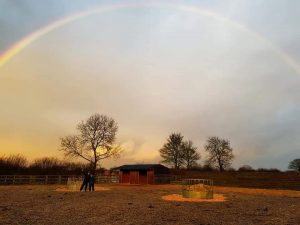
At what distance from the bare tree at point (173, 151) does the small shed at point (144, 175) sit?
27468mm

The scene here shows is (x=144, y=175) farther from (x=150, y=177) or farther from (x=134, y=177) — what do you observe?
(x=134, y=177)

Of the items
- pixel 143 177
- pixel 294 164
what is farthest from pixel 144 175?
pixel 294 164

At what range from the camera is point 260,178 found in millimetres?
56375

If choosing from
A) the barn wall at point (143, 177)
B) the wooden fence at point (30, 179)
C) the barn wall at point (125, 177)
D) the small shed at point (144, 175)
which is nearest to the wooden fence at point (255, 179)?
the small shed at point (144, 175)

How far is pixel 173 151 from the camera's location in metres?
97.3

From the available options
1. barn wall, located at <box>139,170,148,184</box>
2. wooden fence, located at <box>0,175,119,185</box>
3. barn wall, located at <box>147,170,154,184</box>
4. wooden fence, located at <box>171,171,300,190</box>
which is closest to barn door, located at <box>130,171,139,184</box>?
barn wall, located at <box>139,170,148,184</box>

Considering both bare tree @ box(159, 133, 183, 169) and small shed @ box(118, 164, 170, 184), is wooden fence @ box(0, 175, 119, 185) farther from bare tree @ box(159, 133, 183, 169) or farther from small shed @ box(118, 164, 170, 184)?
bare tree @ box(159, 133, 183, 169)

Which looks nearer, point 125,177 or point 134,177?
point 134,177

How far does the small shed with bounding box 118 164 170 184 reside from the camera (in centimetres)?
6538

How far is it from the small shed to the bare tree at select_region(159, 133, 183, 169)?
2747 centimetres

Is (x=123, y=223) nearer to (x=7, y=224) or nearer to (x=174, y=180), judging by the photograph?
(x=7, y=224)

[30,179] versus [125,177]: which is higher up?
[125,177]

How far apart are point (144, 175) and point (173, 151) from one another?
104ft

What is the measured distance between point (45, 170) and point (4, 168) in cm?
769
